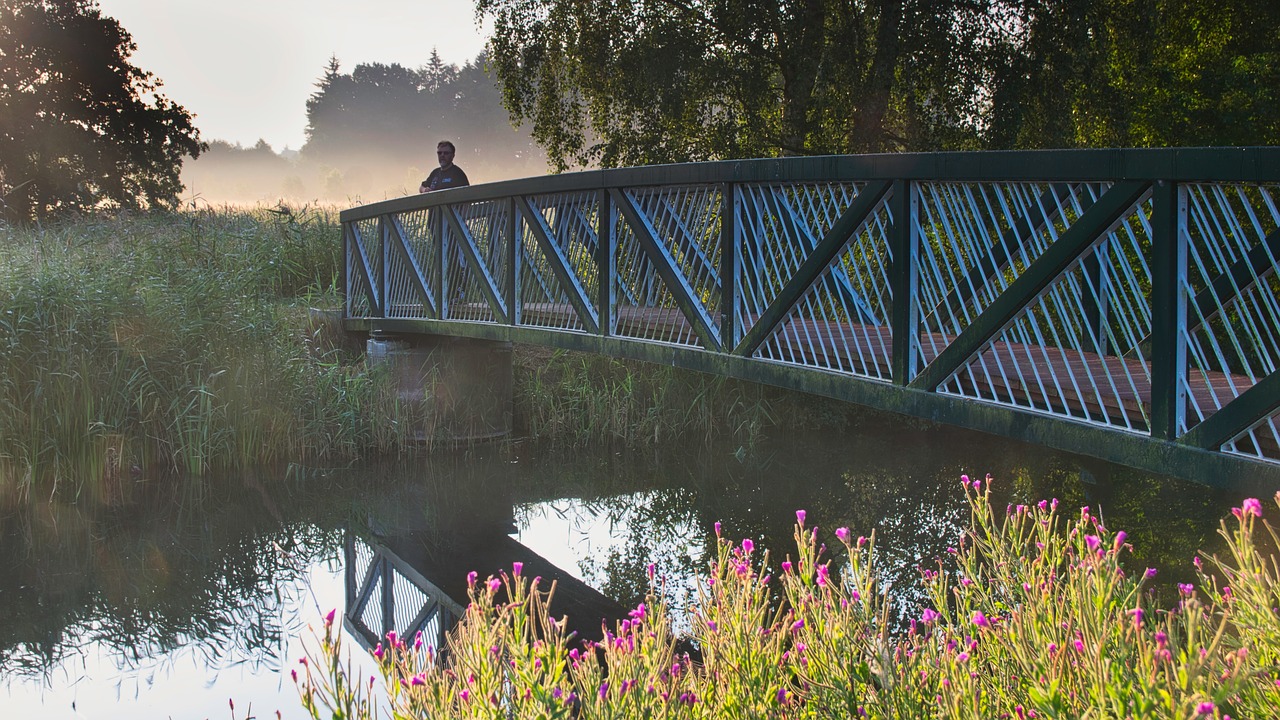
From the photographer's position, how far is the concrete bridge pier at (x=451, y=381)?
11.5 metres

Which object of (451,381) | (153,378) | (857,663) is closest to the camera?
(857,663)

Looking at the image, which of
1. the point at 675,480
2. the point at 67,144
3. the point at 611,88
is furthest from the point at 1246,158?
the point at 67,144

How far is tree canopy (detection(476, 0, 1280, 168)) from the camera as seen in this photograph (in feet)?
45.5

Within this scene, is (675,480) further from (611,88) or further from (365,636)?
(611,88)

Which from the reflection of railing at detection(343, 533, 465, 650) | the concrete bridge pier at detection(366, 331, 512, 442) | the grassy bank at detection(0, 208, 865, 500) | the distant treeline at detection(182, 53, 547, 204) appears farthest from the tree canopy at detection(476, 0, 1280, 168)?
the distant treeline at detection(182, 53, 547, 204)

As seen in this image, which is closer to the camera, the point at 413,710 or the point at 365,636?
the point at 413,710

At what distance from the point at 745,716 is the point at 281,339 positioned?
8.85 metres

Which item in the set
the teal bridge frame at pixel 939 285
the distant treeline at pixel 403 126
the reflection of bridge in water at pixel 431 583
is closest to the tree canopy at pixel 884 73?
the teal bridge frame at pixel 939 285

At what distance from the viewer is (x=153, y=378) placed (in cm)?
968

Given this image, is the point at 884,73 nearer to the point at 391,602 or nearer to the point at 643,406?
the point at 643,406

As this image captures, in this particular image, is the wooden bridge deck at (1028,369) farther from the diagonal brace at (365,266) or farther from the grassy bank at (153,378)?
the diagonal brace at (365,266)

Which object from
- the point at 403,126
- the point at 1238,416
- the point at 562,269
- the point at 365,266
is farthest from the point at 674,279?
the point at 403,126

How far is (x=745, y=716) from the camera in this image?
3018 mm

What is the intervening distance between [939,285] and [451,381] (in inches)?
284
